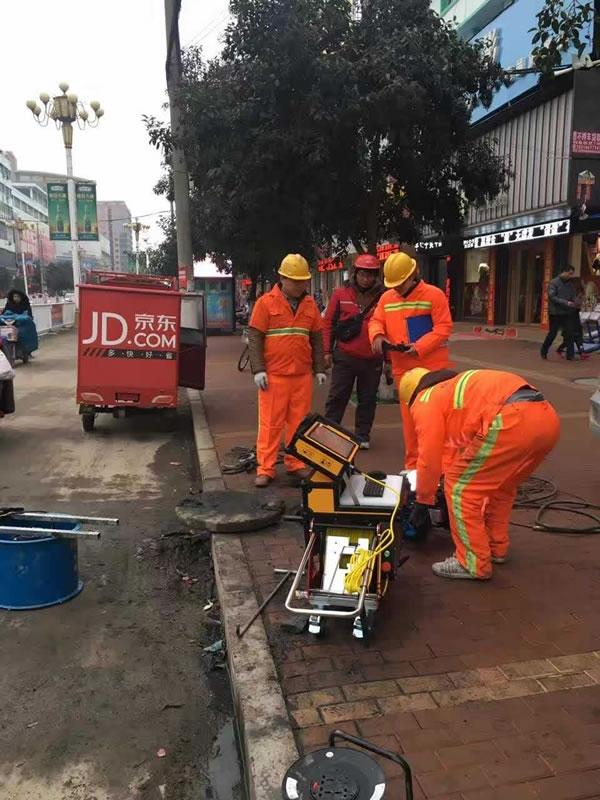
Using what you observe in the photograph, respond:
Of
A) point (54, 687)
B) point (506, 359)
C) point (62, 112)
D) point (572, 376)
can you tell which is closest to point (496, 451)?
point (54, 687)

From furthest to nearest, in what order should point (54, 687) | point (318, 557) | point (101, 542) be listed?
point (101, 542) → point (318, 557) → point (54, 687)

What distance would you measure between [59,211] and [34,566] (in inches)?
978

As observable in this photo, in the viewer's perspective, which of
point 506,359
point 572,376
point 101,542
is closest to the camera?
point 101,542

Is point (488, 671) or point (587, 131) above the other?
point (587, 131)

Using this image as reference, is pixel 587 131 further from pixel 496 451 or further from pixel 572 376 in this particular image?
pixel 496 451

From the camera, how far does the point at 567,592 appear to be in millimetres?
3500

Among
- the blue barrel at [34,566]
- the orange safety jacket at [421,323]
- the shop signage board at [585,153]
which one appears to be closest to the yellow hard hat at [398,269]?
the orange safety jacket at [421,323]

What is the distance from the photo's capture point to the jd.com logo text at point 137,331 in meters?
7.61

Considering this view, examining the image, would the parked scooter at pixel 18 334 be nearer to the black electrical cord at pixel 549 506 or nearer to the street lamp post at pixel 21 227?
the black electrical cord at pixel 549 506

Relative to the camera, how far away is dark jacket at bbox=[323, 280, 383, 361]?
20.0 feet

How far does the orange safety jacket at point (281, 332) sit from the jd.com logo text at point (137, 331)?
8.18ft

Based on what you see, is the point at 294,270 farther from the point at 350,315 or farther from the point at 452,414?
the point at 452,414

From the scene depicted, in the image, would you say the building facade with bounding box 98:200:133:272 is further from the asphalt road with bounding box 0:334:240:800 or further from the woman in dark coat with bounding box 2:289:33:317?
the asphalt road with bounding box 0:334:240:800

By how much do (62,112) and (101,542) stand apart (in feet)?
82.0
